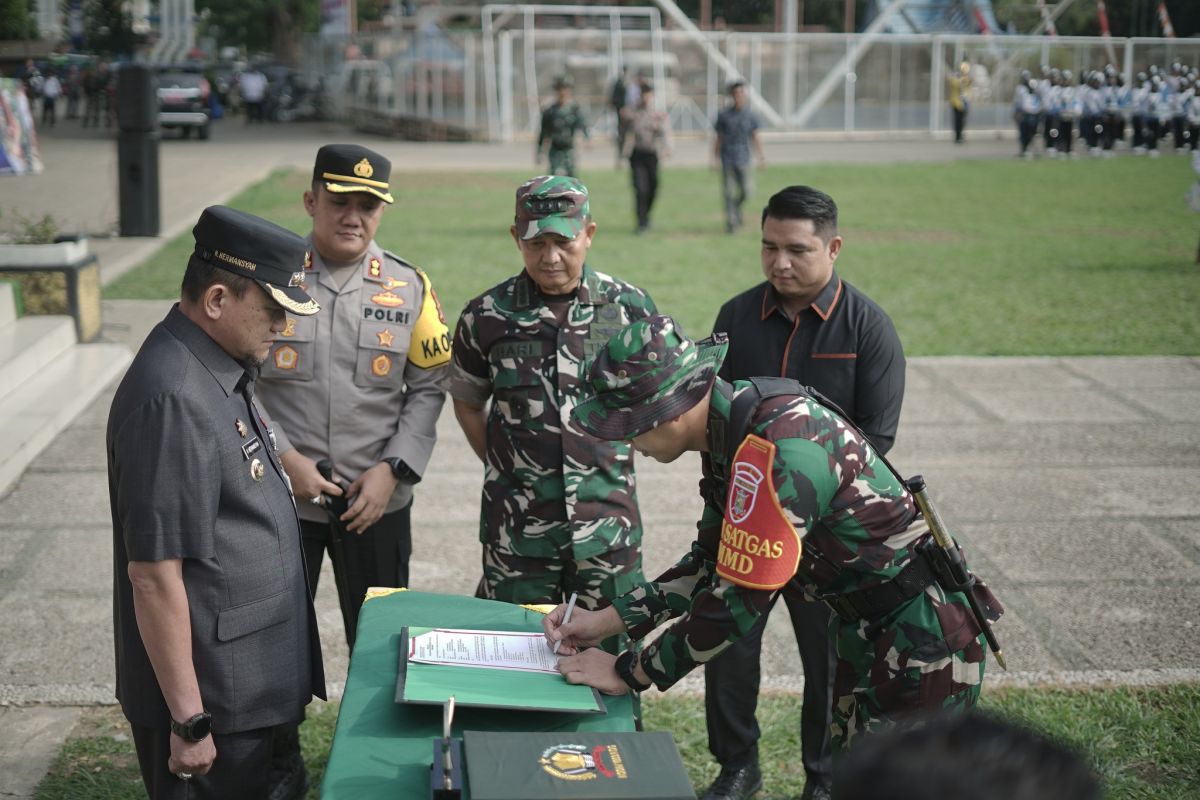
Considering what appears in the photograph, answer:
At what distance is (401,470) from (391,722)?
1670mm

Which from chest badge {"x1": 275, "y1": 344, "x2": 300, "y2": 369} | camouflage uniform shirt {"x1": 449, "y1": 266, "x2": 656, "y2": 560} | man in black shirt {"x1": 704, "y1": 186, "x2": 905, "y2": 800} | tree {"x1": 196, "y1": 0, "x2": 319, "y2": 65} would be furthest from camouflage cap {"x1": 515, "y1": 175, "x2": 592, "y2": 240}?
tree {"x1": 196, "y1": 0, "x2": 319, "y2": 65}

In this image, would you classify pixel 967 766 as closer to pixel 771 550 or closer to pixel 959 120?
pixel 771 550

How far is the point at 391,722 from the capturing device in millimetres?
2701

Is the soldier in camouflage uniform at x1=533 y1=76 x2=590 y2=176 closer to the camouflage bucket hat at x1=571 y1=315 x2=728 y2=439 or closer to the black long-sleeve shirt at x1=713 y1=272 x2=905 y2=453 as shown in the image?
the black long-sleeve shirt at x1=713 y1=272 x2=905 y2=453

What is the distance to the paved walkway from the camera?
500 cm

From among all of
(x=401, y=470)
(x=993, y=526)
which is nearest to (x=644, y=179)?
(x=993, y=526)

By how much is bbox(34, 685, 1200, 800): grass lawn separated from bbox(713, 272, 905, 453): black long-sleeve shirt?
1.20m

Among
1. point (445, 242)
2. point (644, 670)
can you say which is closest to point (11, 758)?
point (644, 670)

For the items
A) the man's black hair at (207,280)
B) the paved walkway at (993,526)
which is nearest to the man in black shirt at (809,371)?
the paved walkway at (993,526)

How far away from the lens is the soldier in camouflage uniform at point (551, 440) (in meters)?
4.01

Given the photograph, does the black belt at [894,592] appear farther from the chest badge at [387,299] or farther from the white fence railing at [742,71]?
the white fence railing at [742,71]

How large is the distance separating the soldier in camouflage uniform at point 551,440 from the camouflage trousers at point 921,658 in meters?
1.18

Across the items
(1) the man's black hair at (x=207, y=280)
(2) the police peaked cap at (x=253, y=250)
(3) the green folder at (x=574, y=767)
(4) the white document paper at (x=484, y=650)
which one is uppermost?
(2) the police peaked cap at (x=253, y=250)

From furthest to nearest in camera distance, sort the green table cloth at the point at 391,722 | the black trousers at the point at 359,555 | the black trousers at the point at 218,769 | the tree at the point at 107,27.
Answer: the tree at the point at 107,27
the black trousers at the point at 359,555
the black trousers at the point at 218,769
the green table cloth at the point at 391,722
